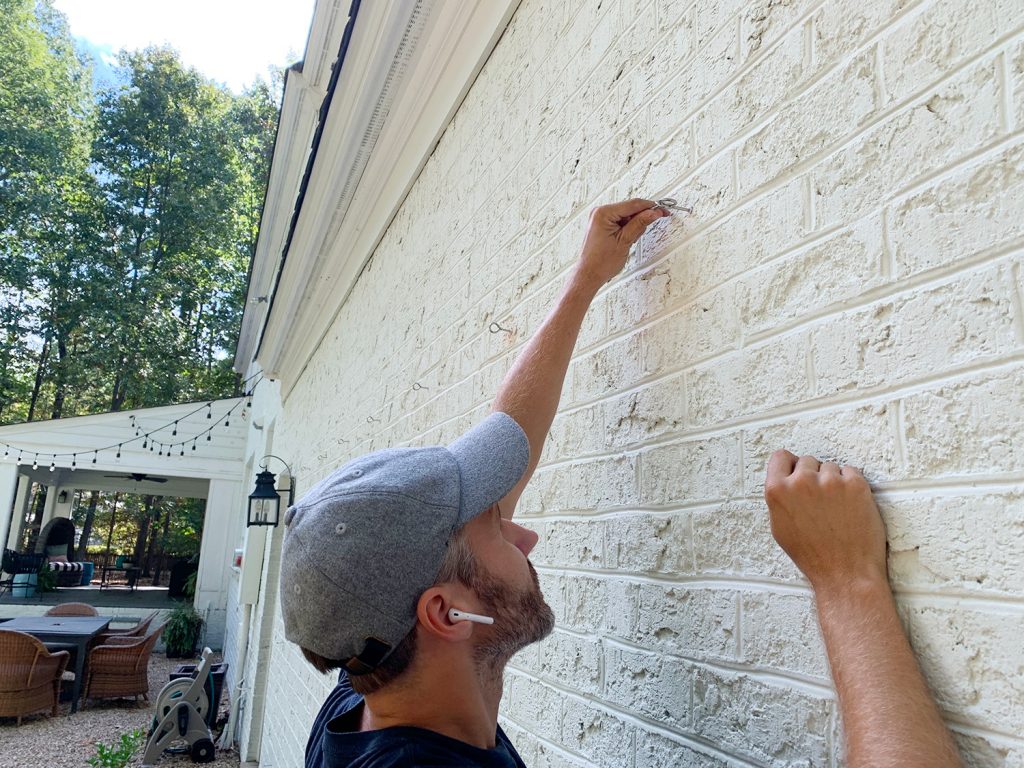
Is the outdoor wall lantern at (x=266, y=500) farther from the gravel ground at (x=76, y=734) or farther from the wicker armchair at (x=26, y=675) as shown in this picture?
the wicker armchair at (x=26, y=675)

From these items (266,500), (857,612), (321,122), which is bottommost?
(857,612)

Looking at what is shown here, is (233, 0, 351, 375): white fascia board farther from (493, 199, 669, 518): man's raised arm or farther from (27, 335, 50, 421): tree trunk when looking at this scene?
(27, 335, 50, 421): tree trunk

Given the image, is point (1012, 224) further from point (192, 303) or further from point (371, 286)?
point (192, 303)

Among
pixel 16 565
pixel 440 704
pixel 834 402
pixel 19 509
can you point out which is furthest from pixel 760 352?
pixel 19 509

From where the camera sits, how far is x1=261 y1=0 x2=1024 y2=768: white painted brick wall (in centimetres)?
94

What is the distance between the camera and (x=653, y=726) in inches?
58.9

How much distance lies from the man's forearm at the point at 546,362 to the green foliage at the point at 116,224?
24.6 meters

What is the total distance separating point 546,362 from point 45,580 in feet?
65.4

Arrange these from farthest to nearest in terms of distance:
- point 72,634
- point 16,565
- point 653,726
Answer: point 16,565 < point 72,634 < point 653,726

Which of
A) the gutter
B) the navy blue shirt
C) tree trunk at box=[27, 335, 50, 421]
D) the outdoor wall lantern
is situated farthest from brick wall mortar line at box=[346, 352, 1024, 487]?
tree trunk at box=[27, 335, 50, 421]

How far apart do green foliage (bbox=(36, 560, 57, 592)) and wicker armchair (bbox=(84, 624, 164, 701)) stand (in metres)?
7.83

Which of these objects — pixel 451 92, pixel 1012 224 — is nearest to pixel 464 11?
pixel 451 92

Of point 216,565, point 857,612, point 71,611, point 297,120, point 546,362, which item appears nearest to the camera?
point 857,612

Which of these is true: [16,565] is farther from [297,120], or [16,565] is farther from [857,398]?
[857,398]
